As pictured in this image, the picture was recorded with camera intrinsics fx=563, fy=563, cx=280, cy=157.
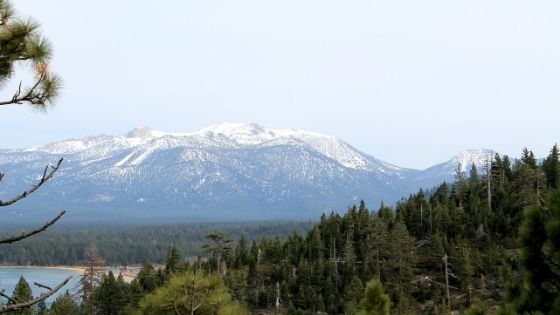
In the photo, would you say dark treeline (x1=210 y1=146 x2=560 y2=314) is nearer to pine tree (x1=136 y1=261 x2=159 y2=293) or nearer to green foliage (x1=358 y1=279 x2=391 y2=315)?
pine tree (x1=136 y1=261 x2=159 y2=293)

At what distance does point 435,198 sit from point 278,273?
1137 inches

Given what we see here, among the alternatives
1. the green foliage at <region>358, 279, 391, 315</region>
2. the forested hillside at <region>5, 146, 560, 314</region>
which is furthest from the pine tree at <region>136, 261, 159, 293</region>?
the green foliage at <region>358, 279, 391, 315</region>

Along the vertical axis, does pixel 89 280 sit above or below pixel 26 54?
below

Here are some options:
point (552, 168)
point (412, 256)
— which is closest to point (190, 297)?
point (412, 256)

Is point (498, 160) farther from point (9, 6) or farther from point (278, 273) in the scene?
point (9, 6)

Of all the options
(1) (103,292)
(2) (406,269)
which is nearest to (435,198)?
(2) (406,269)

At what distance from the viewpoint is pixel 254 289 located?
68.9 m

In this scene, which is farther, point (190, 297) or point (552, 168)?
point (552, 168)

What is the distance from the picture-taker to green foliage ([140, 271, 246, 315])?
28.9ft

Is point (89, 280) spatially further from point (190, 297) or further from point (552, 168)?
point (552, 168)

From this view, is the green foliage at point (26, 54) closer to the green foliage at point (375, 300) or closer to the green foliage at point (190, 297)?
the green foliage at point (190, 297)

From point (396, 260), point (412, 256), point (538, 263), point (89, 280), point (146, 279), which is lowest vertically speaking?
point (146, 279)

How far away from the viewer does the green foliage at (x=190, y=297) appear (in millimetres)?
8820

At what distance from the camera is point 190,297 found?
29.2 ft
